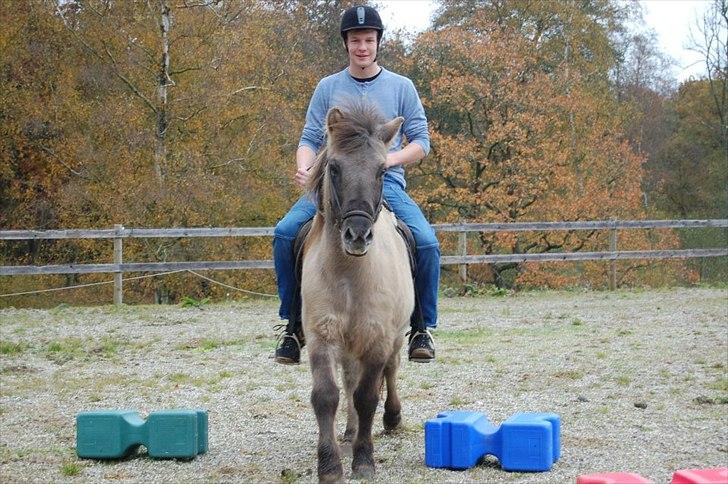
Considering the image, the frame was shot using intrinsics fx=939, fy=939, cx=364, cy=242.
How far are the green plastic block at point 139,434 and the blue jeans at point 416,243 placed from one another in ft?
3.07

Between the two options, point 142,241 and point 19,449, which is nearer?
point 19,449

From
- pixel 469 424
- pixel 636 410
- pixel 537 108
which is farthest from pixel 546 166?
pixel 469 424

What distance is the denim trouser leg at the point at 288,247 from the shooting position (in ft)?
19.1

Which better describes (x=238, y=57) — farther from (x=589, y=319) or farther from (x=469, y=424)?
(x=469, y=424)

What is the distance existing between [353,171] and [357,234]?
0.41 meters

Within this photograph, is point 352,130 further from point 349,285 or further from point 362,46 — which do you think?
point 362,46

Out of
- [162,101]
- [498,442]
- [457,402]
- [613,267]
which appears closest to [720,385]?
[457,402]

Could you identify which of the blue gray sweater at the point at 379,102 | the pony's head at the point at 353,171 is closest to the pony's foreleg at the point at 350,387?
the pony's head at the point at 353,171

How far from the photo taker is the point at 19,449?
6.18 metres

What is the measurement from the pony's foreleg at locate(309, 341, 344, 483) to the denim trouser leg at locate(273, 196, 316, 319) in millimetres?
981

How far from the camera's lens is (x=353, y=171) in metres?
4.76

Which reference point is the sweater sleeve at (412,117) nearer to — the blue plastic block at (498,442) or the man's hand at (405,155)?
the man's hand at (405,155)

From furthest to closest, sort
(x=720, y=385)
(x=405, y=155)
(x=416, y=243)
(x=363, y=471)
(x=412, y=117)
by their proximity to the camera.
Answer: (x=720, y=385) < (x=412, y=117) < (x=416, y=243) < (x=405, y=155) < (x=363, y=471)

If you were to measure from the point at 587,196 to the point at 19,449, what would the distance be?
75.6 feet
